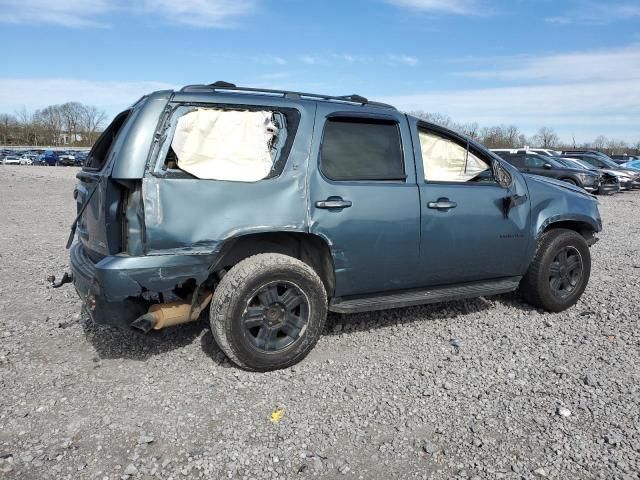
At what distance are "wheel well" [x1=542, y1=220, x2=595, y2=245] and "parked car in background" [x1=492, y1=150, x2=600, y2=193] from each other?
13.0m

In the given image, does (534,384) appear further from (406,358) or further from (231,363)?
(231,363)

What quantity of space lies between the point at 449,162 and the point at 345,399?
2.29 metres

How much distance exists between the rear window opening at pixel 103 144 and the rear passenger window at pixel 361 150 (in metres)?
1.62

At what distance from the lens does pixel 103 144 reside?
4.06 meters

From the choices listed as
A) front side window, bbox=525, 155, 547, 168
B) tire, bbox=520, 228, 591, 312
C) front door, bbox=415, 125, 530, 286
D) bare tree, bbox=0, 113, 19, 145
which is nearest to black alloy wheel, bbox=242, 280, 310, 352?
front door, bbox=415, 125, 530, 286

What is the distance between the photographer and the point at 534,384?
11.0 feet

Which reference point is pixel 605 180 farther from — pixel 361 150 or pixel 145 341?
pixel 145 341

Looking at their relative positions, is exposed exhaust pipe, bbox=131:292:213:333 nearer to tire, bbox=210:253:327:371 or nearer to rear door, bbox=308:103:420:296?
tire, bbox=210:253:327:371

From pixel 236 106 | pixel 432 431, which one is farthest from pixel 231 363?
pixel 236 106

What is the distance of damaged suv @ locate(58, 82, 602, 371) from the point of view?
10.3ft

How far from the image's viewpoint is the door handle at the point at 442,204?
12.9ft

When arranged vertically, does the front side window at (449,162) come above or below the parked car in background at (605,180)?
above

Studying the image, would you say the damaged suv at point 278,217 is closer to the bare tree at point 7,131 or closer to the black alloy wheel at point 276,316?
the black alloy wheel at point 276,316

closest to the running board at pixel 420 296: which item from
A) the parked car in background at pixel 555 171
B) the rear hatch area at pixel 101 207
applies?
the rear hatch area at pixel 101 207
